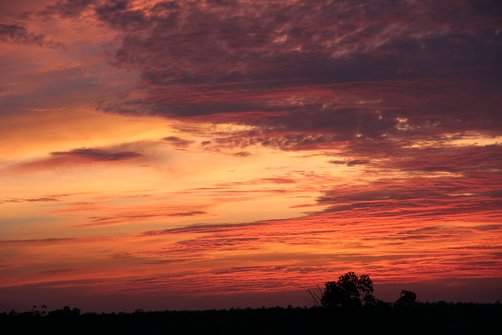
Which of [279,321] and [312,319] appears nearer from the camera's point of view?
[312,319]

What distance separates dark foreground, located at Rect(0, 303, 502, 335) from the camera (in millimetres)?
66562

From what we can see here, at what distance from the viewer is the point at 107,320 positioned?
3413 inches

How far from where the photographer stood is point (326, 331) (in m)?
68.9

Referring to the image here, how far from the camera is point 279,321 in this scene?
276ft

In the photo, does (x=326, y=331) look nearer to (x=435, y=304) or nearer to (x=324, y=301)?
(x=324, y=301)

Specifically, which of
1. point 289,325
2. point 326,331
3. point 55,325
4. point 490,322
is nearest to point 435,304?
point 490,322

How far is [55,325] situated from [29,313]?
6.67 metres

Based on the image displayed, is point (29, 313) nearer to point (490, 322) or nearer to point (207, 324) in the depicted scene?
point (207, 324)

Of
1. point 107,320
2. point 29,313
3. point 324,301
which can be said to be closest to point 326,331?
point 324,301

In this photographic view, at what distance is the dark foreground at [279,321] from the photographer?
66.6m

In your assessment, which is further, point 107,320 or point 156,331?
point 107,320

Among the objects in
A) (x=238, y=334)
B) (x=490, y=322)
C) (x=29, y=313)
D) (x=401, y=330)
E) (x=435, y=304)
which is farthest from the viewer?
(x=435, y=304)

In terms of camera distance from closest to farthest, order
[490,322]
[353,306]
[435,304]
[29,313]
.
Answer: [353,306], [490,322], [29,313], [435,304]

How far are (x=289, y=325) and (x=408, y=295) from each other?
16.3m
